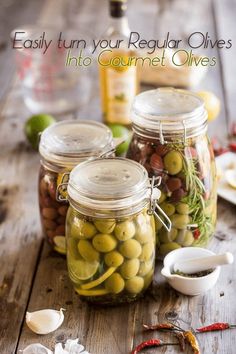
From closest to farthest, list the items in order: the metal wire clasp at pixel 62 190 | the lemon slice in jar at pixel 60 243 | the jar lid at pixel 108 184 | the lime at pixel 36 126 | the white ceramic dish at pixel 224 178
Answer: the jar lid at pixel 108 184
the metal wire clasp at pixel 62 190
the lemon slice in jar at pixel 60 243
the white ceramic dish at pixel 224 178
the lime at pixel 36 126

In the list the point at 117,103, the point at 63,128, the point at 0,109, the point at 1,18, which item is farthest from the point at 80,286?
the point at 1,18

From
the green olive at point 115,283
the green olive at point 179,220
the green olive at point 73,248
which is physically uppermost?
the green olive at point 73,248

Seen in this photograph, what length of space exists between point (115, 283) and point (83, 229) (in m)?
0.10

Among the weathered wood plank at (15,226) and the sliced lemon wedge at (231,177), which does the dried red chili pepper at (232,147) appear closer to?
the sliced lemon wedge at (231,177)

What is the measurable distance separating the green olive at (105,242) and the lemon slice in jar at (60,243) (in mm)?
199

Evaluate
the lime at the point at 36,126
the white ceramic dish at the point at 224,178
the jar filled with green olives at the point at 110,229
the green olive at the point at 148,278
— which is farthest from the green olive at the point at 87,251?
the lime at the point at 36,126

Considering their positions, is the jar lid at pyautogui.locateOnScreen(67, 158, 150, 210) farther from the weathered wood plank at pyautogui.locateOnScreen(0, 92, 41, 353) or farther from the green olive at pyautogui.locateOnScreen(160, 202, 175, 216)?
the weathered wood plank at pyautogui.locateOnScreen(0, 92, 41, 353)

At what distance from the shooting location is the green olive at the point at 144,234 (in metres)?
0.97

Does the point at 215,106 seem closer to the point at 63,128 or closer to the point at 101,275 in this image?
the point at 63,128

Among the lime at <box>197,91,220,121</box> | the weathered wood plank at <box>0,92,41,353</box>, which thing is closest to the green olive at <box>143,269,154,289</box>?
the weathered wood plank at <box>0,92,41,353</box>

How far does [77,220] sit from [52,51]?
0.97 metres

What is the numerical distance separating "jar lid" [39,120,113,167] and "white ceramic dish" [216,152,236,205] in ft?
1.10

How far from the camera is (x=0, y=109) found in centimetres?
183

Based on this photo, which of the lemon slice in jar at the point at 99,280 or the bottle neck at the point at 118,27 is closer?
the lemon slice in jar at the point at 99,280
